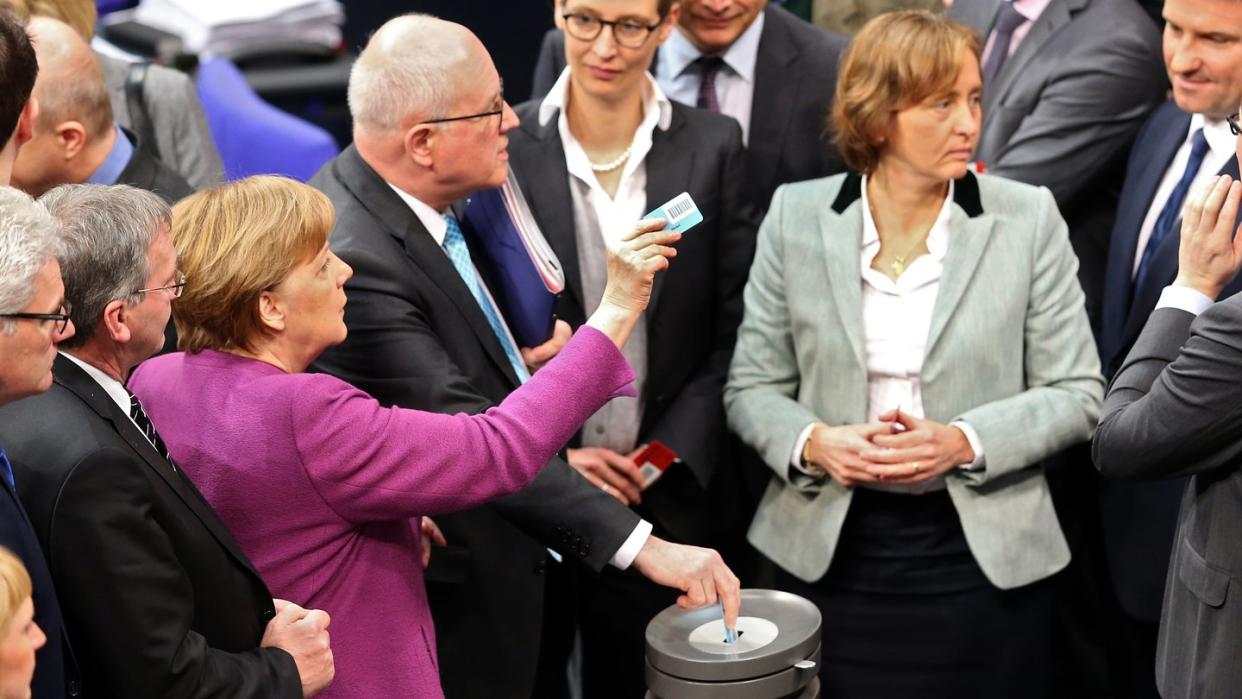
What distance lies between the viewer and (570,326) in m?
3.27

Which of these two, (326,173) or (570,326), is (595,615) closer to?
(570,326)

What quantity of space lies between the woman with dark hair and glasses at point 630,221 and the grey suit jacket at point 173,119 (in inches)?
37.6

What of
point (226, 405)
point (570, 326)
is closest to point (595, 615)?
point (570, 326)

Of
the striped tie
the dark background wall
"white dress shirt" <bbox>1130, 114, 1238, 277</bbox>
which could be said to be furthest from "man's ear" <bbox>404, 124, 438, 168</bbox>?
the dark background wall

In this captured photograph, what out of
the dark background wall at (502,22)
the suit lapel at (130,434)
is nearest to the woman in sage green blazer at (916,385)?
the suit lapel at (130,434)

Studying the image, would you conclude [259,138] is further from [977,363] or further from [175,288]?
[175,288]

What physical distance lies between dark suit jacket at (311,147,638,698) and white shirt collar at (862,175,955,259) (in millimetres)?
868

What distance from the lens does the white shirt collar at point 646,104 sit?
11.1ft

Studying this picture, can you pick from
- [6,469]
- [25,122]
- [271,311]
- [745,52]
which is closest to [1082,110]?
[745,52]

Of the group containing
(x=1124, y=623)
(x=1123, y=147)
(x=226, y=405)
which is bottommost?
(x=1124, y=623)

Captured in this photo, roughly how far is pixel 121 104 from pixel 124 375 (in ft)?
6.57

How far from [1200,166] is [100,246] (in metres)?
2.30

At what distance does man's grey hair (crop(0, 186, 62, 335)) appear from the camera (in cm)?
182

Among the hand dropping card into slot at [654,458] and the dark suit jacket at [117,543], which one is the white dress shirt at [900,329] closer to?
the hand dropping card into slot at [654,458]
